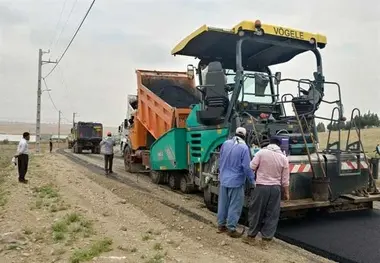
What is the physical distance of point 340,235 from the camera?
5691mm

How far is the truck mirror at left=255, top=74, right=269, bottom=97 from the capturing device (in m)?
7.10

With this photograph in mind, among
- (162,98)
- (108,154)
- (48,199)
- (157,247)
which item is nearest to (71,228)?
(157,247)

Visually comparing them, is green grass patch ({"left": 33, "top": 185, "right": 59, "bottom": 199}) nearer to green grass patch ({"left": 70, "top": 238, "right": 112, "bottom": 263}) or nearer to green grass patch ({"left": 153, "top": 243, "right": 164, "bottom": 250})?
green grass patch ({"left": 70, "top": 238, "right": 112, "bottom": 263})

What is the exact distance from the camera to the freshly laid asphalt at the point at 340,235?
194 inches

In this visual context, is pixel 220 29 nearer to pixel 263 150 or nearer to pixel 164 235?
pixel 263 150

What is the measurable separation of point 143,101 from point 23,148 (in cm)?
Result: 347

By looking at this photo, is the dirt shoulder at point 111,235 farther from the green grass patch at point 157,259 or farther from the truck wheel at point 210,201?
the truck wheel at point 210,201

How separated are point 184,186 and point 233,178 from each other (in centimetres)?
390

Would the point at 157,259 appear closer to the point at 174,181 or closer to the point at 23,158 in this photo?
the point at 174,181

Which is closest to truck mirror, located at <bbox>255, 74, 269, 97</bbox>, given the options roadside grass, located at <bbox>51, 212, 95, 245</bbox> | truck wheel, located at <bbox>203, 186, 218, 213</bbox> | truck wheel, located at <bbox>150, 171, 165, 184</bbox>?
truck wheel, located at <bbox>203, 186, 218, 213</bbox>

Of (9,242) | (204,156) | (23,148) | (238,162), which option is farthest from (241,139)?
(23,148)

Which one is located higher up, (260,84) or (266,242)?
(260,84)

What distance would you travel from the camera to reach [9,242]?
16.6 ft

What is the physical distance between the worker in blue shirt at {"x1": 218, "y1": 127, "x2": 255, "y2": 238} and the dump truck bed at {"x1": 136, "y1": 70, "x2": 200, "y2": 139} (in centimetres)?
365
